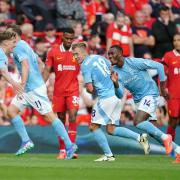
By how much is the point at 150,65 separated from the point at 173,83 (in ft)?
6.68

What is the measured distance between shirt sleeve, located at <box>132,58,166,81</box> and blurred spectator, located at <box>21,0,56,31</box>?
758 centimetres

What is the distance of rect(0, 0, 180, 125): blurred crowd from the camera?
21.4 meters

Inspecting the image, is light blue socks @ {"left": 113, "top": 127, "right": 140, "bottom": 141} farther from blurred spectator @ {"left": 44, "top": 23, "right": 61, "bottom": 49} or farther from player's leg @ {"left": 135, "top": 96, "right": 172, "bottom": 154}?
blurred spectator @ {"left": 44, "top": 23, "right": 61, "bottom": 49}

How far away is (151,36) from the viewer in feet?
73.0

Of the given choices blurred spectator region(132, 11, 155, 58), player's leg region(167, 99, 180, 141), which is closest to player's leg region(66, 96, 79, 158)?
player's leg region(167, 99, 180, 141)

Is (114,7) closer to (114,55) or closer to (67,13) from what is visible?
(67,13)

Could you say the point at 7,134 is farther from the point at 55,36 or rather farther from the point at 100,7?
the point at 100,7

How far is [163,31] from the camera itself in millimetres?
22141

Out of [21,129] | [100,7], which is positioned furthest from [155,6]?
[21,129]

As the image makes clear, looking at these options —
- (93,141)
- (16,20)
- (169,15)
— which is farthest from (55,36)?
(93,141)

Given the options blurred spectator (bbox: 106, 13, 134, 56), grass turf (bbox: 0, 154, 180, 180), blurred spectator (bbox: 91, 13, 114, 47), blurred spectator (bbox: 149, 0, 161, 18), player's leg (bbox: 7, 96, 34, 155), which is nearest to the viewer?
grass turf (bbox: 0, 154, 180, 180)

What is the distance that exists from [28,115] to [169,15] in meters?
4.81

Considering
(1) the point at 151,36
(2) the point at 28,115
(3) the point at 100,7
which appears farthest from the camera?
(3) the point at 100,7

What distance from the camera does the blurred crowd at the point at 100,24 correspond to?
2142 centimetres
